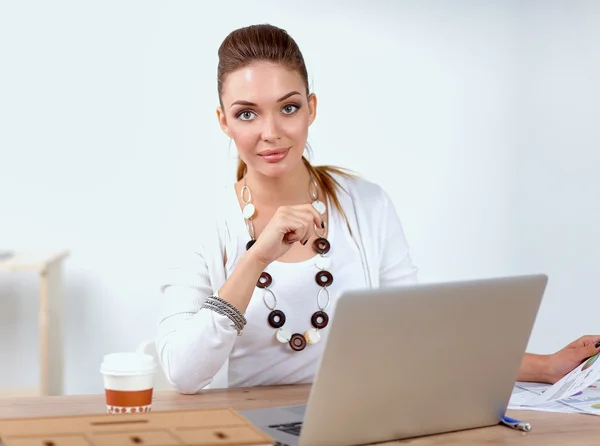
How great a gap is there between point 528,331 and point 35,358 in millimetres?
3104

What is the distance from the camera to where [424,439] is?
47.8 inches

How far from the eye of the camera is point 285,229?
5.39 feet

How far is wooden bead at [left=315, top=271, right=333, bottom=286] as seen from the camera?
191 cm

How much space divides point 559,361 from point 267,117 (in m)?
0.76

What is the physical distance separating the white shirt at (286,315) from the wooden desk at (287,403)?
0.22 m

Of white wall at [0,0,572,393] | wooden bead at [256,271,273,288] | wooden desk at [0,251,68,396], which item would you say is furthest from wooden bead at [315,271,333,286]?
white wall at [0,0,572,393]

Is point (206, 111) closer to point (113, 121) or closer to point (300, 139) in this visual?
point (113, 121)

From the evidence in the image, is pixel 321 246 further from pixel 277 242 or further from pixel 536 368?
pixel 536 368

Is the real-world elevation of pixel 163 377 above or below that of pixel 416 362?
below

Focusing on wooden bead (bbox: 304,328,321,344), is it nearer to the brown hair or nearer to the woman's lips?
the woman's lips

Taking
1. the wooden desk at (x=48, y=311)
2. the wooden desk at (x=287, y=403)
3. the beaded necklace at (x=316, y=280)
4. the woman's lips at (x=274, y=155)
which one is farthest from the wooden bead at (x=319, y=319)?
the wooden desk at (x=48, y=311)

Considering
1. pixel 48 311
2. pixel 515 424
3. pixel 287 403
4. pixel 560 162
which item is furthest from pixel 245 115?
pixel 560 162

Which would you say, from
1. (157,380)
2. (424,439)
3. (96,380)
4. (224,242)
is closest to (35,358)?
(96,380)

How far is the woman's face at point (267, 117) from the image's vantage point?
6.02 ft
